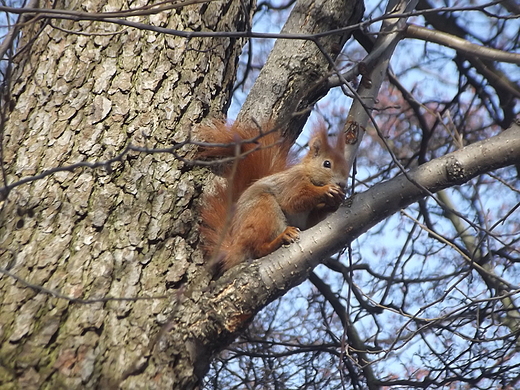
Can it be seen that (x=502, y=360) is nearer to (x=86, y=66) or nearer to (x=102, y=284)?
(x=102, y=284)

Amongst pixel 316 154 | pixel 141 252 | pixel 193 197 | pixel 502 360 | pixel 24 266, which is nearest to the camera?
pixel 24 266

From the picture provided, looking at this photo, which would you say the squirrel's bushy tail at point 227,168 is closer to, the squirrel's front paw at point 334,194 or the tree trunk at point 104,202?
the tree trunk at point 104,202

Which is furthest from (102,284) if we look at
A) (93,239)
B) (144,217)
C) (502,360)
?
(502,360)

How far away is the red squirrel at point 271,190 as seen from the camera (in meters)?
2.47

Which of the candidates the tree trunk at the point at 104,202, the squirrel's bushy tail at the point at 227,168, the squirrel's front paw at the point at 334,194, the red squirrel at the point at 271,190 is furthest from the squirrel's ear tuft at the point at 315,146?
the tree trunk at the point at 104,202

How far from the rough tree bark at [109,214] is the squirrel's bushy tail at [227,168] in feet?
0.21

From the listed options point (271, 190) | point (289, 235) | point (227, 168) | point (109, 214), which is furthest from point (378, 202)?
point (109, 214)

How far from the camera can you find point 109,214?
6.95ft

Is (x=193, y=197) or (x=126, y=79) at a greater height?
(x=126, y=79)

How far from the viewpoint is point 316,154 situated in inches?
119

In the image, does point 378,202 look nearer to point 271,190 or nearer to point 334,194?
point 334,194

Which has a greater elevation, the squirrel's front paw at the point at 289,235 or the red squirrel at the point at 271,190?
the red squirrel at the point at 271,190

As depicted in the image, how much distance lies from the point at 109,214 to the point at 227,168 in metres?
0.60

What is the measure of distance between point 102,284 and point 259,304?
0.53m
